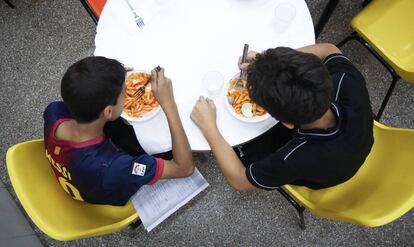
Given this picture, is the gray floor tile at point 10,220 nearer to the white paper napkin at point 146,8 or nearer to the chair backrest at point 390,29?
the white paper napkin at point 146,8

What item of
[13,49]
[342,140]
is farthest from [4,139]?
[342,140]

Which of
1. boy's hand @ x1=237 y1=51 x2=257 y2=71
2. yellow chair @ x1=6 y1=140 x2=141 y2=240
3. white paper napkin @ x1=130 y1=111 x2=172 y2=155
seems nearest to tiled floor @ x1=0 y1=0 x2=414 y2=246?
yellow chair @ x1=6 y1=140 x2=141 y2=240

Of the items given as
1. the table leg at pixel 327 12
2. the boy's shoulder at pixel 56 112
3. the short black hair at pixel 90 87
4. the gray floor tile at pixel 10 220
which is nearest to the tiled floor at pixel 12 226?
the gray floor tile at pixel 10 220

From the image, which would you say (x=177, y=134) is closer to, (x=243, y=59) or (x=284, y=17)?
(x=243, y=59)

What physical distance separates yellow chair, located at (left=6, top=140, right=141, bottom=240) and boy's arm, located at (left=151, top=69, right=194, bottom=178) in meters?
0.23

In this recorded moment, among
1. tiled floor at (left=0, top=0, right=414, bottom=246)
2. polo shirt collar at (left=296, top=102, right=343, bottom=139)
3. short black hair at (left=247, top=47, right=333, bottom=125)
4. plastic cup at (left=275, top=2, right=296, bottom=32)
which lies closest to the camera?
short black hair at (left=247, top=47, right=333, bottom=125)

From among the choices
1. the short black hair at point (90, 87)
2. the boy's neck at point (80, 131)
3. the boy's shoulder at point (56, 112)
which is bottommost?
the boy's neck at point (80, 131)

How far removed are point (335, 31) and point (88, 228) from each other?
1.81 m

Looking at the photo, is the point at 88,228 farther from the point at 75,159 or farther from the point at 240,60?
the point at 240,60

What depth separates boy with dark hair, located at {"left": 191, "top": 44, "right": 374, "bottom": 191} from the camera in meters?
0.98

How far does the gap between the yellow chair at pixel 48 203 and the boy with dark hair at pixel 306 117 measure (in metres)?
0.48

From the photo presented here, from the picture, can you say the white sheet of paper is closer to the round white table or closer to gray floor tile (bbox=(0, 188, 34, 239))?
the round white table

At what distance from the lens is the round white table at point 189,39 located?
1.25m

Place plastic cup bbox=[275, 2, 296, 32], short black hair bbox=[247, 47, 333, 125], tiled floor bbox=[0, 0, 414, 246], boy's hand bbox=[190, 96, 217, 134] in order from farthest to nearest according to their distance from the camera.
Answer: tiled floor bbox=[0, 0, 414, 246]
plastic cup bbox=[275, 2, 296, 32]
boy's hand bbox=[190, 96, 217, 134]
short black hair bbox=[247, 47, 333, 125]
